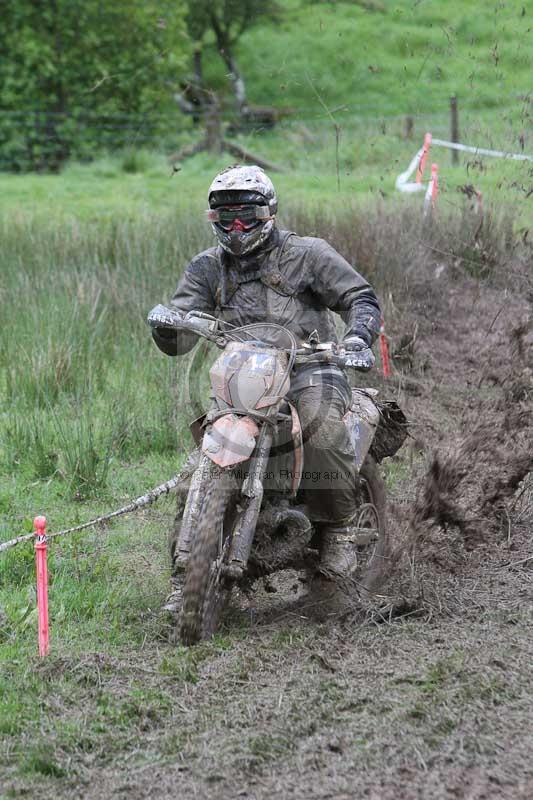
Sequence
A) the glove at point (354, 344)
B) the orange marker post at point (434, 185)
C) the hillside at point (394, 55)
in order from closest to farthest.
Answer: the glove at point (354, 344), the hillside at point (394, 55), the orange marker post at point (434, 185)

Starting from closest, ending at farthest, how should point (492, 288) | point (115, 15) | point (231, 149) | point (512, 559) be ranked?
1. point (512, 559)
2. point (492, 288)
3. point (231, 149)
4. point (115, 15)

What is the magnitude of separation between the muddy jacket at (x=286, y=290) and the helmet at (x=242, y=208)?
0.12 meters

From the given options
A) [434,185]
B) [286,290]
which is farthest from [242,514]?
[434,185]

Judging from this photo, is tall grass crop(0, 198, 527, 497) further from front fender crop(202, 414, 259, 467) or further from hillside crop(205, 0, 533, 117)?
front fender crop(202, 414, 259, 467)

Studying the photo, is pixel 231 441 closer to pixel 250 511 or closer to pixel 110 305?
pixel 250 511

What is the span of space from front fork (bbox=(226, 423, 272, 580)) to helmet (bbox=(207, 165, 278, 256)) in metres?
0.93

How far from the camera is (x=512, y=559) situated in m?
6.12

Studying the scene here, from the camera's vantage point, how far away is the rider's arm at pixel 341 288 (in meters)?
5.41

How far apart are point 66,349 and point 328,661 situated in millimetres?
4800

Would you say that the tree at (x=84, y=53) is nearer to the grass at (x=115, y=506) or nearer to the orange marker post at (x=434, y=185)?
the grass at (x=115, y=506)

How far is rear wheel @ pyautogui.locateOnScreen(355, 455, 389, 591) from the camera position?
18.6 feet

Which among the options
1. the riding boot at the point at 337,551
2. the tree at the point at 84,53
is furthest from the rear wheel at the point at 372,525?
the tree at the point at 84,53

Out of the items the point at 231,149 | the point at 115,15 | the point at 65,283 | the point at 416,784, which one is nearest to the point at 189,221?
the point at 65,283

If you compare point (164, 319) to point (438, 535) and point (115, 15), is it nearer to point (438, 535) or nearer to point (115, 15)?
point (438, 535)
